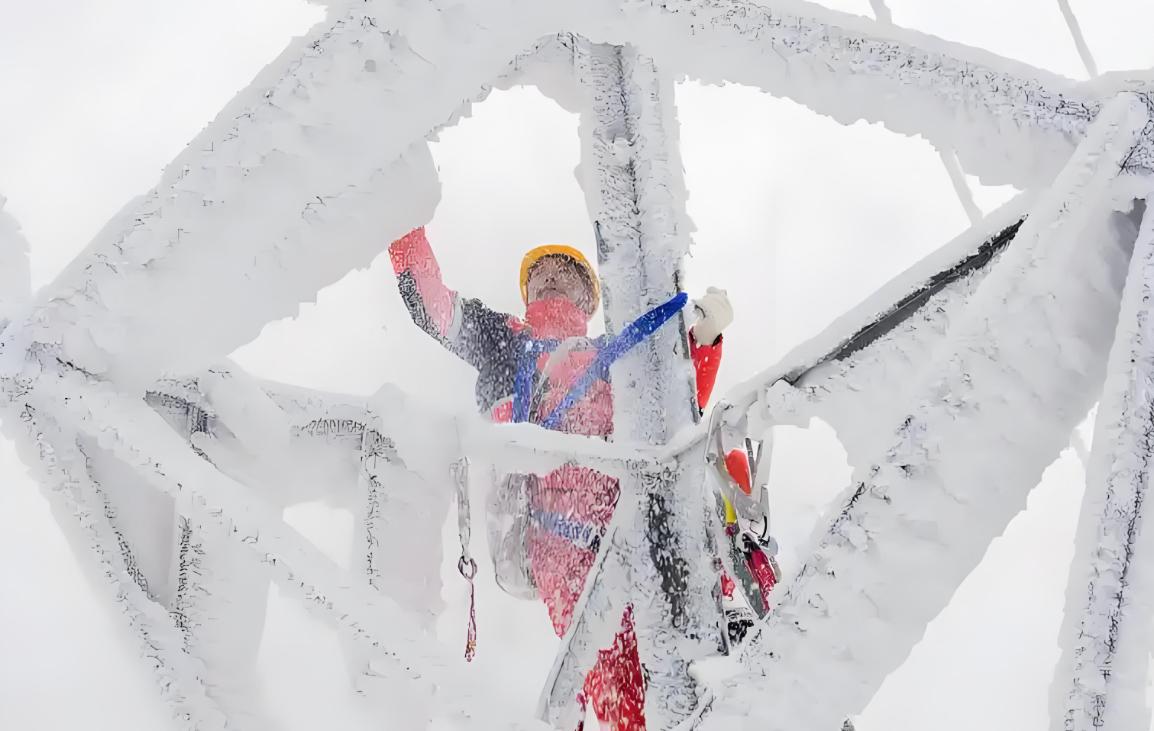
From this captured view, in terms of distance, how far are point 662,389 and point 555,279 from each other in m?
1.46

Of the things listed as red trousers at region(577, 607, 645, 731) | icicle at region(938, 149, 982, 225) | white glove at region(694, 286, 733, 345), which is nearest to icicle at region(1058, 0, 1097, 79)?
icicle at region(938, 149, 982, 225)

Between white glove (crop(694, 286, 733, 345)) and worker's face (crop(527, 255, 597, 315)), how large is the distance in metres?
0.71

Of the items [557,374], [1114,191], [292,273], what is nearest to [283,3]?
[557,374]

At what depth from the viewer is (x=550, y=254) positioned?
312 cm

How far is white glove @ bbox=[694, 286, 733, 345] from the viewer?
8.14 feet

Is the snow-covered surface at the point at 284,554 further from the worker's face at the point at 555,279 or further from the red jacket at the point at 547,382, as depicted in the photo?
the worker's face at the point at 555,279

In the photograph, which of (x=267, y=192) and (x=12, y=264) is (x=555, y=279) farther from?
(x=267, y=192)

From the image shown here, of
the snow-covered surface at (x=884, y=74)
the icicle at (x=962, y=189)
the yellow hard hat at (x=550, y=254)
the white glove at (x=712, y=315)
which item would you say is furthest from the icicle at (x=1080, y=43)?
the yellow hard hat at (x=550, y=254)

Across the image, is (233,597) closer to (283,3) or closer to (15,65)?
(15,65)

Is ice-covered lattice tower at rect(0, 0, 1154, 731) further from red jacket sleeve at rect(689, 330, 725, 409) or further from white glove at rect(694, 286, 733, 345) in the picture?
red jacket sleeve at rect(689, 330, 725, 409)

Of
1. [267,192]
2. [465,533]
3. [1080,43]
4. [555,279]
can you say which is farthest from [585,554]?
[1080,43]

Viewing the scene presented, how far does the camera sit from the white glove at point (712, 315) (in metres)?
2.48

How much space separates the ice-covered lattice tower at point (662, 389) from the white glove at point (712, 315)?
2.49 feet

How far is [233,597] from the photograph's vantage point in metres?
1.40
